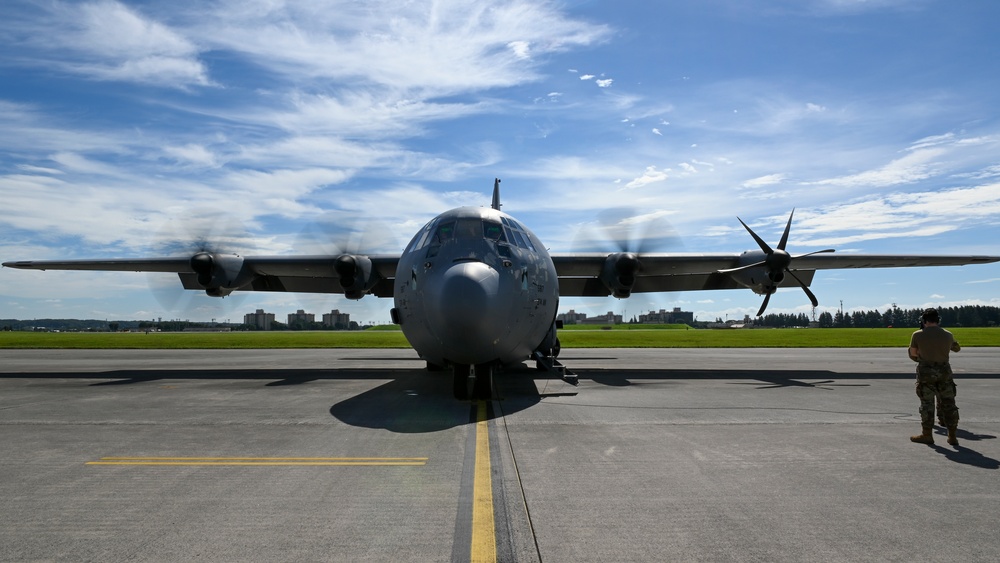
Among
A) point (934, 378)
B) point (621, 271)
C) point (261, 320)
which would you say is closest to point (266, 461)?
point (934, 378)

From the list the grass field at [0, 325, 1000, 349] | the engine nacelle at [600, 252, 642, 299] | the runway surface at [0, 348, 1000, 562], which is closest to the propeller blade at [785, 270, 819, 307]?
the engine nacelle at [600, 252, 642, 299]

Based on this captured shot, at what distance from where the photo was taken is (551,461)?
6.12 metres

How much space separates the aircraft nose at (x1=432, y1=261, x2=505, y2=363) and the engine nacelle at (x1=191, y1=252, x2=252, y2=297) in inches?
504

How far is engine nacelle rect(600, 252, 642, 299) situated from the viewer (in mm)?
20172

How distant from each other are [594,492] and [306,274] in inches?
740

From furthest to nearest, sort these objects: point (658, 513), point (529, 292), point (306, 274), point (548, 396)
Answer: point (306, 274) < point (548, 396) < point (529, 292) < point (658, 513)

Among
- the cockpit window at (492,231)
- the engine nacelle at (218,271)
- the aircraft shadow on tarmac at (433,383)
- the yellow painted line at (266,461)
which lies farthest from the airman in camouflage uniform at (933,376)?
the engine nacelle at (218,271)

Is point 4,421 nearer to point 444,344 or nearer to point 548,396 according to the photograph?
point 444,344

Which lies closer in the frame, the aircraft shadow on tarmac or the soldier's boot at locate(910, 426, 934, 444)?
the soldier's boot at locate(910, 426, 934, 444)

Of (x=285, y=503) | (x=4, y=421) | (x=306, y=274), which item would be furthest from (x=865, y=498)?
(x=306, y=274)

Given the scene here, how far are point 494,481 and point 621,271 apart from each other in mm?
15767

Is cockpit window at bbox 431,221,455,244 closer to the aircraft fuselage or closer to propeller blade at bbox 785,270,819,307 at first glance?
the aircraft fuselage

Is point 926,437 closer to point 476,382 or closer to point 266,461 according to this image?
point 476,382

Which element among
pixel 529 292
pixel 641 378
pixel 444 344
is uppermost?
pixel 529 292
